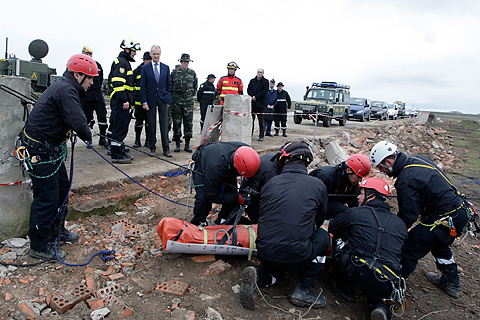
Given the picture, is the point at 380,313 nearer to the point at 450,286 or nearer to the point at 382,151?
the point at 450,286

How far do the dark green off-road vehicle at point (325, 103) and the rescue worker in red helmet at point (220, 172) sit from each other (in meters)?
12.2

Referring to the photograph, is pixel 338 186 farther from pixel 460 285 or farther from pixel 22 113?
pixel 22 113

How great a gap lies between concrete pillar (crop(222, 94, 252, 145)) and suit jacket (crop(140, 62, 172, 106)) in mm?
1164

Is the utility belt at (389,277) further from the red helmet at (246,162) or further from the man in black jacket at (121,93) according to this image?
the man in black jacket at (121,93)

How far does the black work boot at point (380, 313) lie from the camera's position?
3.02 m

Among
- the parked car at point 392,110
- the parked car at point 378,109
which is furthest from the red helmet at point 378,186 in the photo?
the parked car at point 392,110

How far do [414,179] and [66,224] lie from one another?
13.5ft

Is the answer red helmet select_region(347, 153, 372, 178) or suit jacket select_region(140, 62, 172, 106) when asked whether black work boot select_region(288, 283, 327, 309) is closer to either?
red helmet select_region(347, 153, 372, 178)

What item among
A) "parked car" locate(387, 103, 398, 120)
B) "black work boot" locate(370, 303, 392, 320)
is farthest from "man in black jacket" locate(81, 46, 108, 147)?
"parked car" locate(387, 103, 398, 120)

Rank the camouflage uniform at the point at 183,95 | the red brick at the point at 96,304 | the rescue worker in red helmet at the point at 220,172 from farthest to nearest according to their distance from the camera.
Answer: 1. the camouflage uniform at the point at 183,95
2. the rescue worker in red helmet at the point at 220,172
3. the red brick at the point at 96,304

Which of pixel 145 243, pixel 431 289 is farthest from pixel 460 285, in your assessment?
pixel 145 243

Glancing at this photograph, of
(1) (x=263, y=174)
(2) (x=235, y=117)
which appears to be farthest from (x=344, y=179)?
(2) (x=235, y=117)

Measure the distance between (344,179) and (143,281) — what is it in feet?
8.51

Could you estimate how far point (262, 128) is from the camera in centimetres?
997
